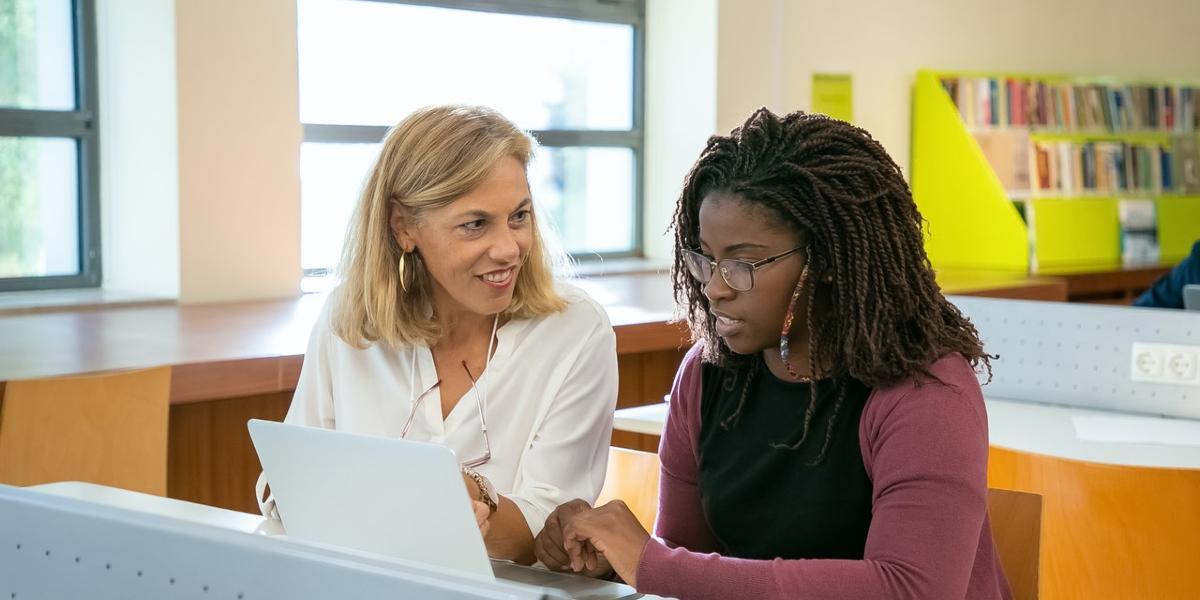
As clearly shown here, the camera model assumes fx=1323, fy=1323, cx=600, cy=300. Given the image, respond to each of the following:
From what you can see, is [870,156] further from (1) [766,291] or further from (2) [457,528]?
(2) [457,528]

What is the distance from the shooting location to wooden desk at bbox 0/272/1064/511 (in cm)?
275

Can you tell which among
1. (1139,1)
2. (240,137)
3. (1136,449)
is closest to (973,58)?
(1139,1)

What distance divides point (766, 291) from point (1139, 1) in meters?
6.22

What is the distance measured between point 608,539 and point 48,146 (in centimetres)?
295

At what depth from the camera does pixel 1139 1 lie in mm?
6828

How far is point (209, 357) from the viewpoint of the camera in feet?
9.16

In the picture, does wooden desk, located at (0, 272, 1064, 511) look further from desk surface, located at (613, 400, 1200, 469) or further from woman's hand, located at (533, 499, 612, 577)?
woman's hand, located at (533, 499, 612, 577)

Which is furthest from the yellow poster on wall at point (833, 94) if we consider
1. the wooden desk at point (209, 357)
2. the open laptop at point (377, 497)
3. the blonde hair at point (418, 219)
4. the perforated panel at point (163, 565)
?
the perforated panel at point (163, 565)

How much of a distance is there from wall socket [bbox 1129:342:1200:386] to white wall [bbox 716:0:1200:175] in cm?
249

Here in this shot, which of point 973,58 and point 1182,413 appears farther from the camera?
point 973,58

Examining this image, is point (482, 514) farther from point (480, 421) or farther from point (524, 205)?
point (524, 205)

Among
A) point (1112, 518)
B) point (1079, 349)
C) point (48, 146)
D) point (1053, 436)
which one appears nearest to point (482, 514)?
point (1112, 518)

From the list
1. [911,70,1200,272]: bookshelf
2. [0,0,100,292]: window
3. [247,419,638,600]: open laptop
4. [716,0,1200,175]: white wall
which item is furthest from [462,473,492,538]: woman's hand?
[911,70,1200,272]: bookshelf

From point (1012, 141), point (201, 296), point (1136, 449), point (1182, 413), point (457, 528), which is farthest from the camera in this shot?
point (1012, 141)
